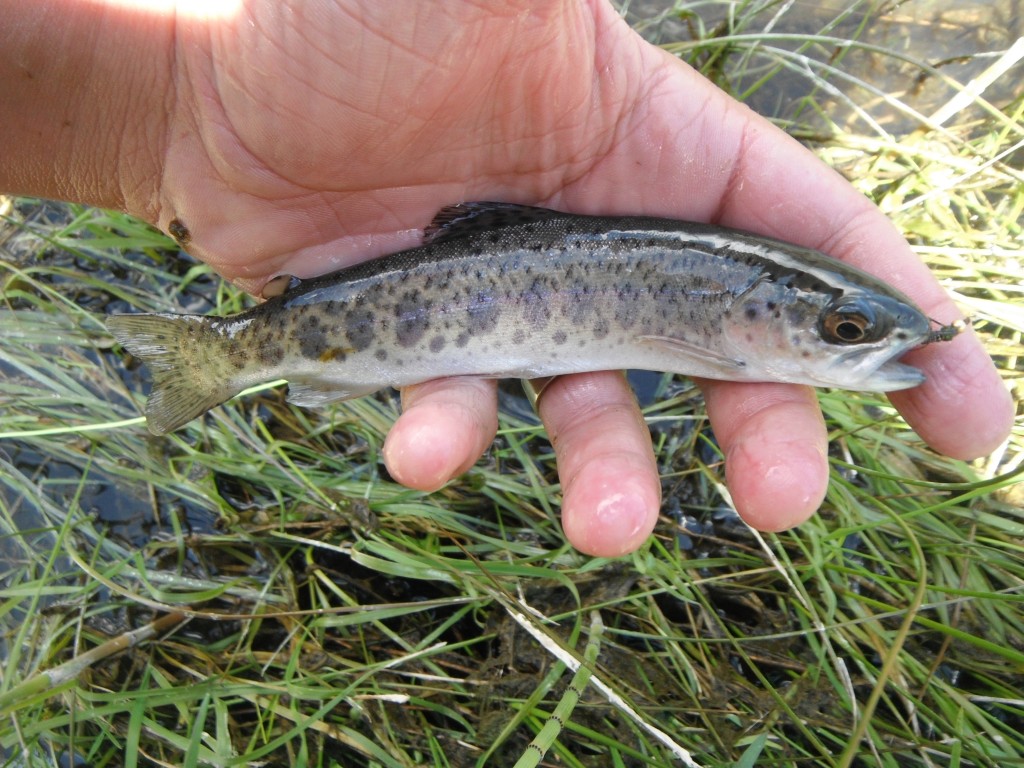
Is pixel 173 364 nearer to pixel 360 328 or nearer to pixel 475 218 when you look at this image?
pixel 360 328

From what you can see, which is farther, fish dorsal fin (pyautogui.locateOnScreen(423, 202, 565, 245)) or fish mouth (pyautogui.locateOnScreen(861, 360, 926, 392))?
fish dorsal fin (pyautogui.locateOnScreen(423, 202, 565, 245))

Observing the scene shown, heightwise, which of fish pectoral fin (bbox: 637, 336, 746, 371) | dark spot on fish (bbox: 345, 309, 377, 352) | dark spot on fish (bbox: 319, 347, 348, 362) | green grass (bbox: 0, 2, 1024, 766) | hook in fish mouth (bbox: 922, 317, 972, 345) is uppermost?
hook in fish mouth (bbox: 922, 317, 972, 345)

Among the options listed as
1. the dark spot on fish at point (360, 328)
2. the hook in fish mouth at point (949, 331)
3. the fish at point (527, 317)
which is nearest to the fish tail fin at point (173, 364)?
the fish at point (527, 317)

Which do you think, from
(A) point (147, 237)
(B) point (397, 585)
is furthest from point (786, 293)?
(A) point (147, 237)

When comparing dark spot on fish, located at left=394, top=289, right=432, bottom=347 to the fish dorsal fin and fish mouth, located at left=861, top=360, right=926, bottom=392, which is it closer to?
the fish dorsal fin

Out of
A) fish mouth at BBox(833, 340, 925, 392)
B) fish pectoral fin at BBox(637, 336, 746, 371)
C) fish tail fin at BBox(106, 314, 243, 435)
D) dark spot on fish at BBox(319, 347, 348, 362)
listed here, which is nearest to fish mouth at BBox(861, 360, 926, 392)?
fish mouth at BBox(833, 340, 925, 392)

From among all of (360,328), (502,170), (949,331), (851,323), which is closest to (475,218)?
(502,170)

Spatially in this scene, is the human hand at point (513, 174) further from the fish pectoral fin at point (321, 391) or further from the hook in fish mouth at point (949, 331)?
the fish pectoral fin at point (321, 391)
